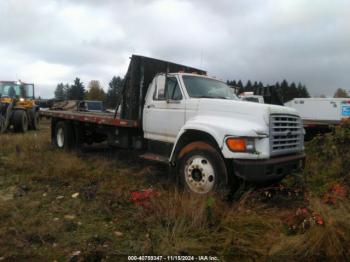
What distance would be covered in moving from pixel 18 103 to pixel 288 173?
47.3 feet

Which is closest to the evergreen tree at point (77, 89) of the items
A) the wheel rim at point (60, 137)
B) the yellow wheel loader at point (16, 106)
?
the yellow wheel loader at point (16, 106)

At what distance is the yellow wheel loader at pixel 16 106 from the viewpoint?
1586cm

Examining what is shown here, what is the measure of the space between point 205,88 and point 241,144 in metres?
2.09

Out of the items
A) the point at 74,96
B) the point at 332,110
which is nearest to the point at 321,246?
the point at 332,110

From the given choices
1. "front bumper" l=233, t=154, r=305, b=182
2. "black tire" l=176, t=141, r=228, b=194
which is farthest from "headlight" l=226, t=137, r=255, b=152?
"black tire" l=176, t=141, r=228, b=194

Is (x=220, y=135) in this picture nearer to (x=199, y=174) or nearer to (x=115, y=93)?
(x=199, y=174)

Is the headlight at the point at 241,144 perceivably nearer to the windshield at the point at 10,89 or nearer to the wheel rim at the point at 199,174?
the wheel rim at the point at 199,174

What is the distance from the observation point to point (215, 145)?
5844 millimetres

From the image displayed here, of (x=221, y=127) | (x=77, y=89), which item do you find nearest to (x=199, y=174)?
(x=221, y=127)

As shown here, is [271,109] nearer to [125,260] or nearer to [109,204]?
[109,204]

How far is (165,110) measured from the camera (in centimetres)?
717

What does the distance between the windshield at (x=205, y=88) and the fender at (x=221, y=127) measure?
0.82 meters

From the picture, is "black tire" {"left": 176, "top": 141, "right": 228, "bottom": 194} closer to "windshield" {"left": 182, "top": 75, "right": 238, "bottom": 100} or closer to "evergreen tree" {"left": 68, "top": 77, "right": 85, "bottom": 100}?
"windshield" {"left": 182, "top": 75, "right": 238, "bottom": 100}

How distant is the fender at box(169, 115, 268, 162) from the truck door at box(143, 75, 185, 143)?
Result: 65 cm
